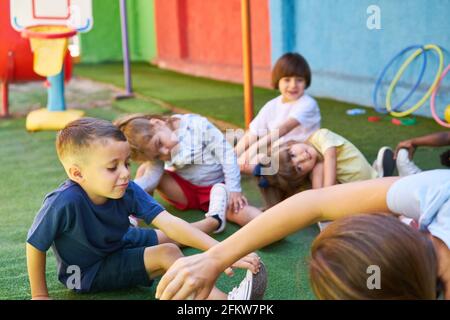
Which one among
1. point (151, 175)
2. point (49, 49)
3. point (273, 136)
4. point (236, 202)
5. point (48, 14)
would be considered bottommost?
point (236, 202)

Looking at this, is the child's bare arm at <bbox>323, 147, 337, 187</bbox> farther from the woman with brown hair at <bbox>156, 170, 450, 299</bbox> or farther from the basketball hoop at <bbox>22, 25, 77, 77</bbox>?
the basketball hoop at <bbox>22, 25, 77, 77</bbox>

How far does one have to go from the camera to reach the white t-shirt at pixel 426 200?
1.58m

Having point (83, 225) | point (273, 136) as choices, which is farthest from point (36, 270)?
point (273, 136)

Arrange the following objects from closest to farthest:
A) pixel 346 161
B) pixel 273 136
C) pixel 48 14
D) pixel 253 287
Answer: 1. pixel 253 287
2. pixel 346 161
3. pixel 273 136
4. pixel 48 14

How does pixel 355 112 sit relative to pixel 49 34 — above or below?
below

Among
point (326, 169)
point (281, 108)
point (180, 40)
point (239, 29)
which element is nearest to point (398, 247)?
point (326, 169)

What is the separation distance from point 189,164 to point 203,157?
0.10m

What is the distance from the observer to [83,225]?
7.74 feet

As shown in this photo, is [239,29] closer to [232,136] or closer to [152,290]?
[232,136]

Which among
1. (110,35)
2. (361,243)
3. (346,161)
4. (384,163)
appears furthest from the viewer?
(110,35)

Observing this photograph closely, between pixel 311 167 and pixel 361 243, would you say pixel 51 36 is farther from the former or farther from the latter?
pixel 361 243

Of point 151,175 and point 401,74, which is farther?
point 401,74

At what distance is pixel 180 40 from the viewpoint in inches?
464
